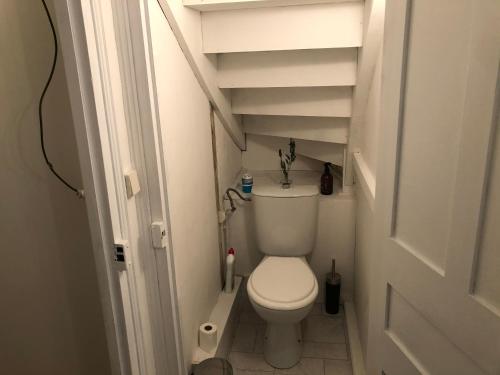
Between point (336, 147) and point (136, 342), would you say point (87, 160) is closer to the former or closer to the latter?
point (136, 342)

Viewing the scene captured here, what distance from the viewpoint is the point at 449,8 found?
79cm

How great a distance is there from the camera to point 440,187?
865 mm

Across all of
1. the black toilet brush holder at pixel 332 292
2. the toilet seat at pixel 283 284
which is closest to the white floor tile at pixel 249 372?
the toilet seat at pixel 283 284

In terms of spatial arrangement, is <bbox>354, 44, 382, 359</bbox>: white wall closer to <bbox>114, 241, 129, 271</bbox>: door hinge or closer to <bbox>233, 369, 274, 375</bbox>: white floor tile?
<bbox>233, 369, 274, 375</bbox>: white floor tile

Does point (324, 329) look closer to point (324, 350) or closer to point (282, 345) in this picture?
point (324, 350)

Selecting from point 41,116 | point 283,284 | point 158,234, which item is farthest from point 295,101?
Answer: point 41,116

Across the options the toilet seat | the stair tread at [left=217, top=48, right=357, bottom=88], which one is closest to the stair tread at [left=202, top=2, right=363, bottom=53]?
the stair tread at [left=217, top=48, right=357, bottom=88]

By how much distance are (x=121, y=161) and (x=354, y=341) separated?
5.13 feet

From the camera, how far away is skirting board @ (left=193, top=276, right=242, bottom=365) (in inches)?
70.1

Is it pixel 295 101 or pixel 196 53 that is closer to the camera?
pixel 196 53

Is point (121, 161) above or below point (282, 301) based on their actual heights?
above

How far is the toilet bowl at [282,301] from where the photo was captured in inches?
72.1

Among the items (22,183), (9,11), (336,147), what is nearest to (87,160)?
(22,183)

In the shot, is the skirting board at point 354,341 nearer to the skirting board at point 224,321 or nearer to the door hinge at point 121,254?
the skirting board at point 224,321
